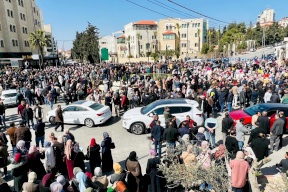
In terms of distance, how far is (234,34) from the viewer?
9081 cm

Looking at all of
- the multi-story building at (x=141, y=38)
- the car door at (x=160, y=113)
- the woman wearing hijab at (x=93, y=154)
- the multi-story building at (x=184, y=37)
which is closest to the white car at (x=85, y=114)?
the car door at (x=160, y=113)

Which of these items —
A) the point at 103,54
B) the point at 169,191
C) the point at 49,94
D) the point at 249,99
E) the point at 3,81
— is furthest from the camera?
the point at 103,54

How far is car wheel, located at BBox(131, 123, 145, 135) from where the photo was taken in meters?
12.0

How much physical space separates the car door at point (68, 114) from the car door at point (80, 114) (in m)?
0.14

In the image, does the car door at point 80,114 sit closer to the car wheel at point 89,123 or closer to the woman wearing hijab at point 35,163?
the car wheel at point 89,123

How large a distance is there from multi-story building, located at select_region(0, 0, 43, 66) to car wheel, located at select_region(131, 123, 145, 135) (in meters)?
41.1

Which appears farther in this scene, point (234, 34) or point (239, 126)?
point (234, 34)

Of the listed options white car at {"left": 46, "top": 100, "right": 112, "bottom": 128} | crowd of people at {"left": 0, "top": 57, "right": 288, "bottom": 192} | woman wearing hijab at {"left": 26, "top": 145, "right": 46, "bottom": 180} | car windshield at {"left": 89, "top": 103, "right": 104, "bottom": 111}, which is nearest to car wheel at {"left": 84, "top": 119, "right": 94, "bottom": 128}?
white car at {"left": 46, "top": 100, "right": 112, "bottom": 128}

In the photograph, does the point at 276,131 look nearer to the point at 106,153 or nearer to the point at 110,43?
the point at 106,153

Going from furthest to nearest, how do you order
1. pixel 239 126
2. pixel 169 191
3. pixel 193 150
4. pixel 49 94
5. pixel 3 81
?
pixel 3 81 → pixel 49 94 → pixel 239 126 → pixel 169 191 → pixel 193 150

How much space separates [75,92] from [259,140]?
1419cm

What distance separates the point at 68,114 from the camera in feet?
44.6

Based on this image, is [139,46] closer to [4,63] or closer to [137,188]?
[4,63]

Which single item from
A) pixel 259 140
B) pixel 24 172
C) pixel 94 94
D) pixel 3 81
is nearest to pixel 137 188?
pixel 24 172
